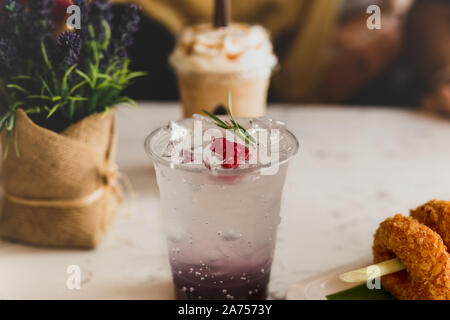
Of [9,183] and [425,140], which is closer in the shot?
[9,183]

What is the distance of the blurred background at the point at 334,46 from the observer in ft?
5.28

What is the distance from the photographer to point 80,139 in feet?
2.75

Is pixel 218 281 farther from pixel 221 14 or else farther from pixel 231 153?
pixel 221 14

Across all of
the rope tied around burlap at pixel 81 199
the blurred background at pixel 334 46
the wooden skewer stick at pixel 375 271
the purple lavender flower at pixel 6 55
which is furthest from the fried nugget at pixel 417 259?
the blurred background at pixel 334 46

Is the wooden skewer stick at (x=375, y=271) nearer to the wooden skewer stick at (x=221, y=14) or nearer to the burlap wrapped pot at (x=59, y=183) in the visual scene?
the burlap wrapped pot at (x=59, y=183)

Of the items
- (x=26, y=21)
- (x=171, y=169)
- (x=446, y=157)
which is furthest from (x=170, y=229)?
(x=446, y=157)

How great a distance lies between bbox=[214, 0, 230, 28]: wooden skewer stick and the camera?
1.09 meters

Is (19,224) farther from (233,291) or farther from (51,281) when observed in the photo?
(233,291)

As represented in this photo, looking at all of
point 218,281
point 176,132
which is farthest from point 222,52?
point 218,281

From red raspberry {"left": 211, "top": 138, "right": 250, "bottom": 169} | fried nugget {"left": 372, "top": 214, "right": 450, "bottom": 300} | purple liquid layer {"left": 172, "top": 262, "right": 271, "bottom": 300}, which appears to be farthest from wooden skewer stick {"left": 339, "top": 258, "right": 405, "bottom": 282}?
red raspberry {"left": 211, "top": 138, "right": 250, "bottom": 169}

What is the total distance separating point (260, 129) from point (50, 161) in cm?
33

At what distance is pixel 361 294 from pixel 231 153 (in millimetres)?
279

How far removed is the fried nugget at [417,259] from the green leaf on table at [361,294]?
0.02 m

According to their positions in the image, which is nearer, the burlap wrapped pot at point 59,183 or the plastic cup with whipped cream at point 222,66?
the burlap wrapped pot at point 59,183
